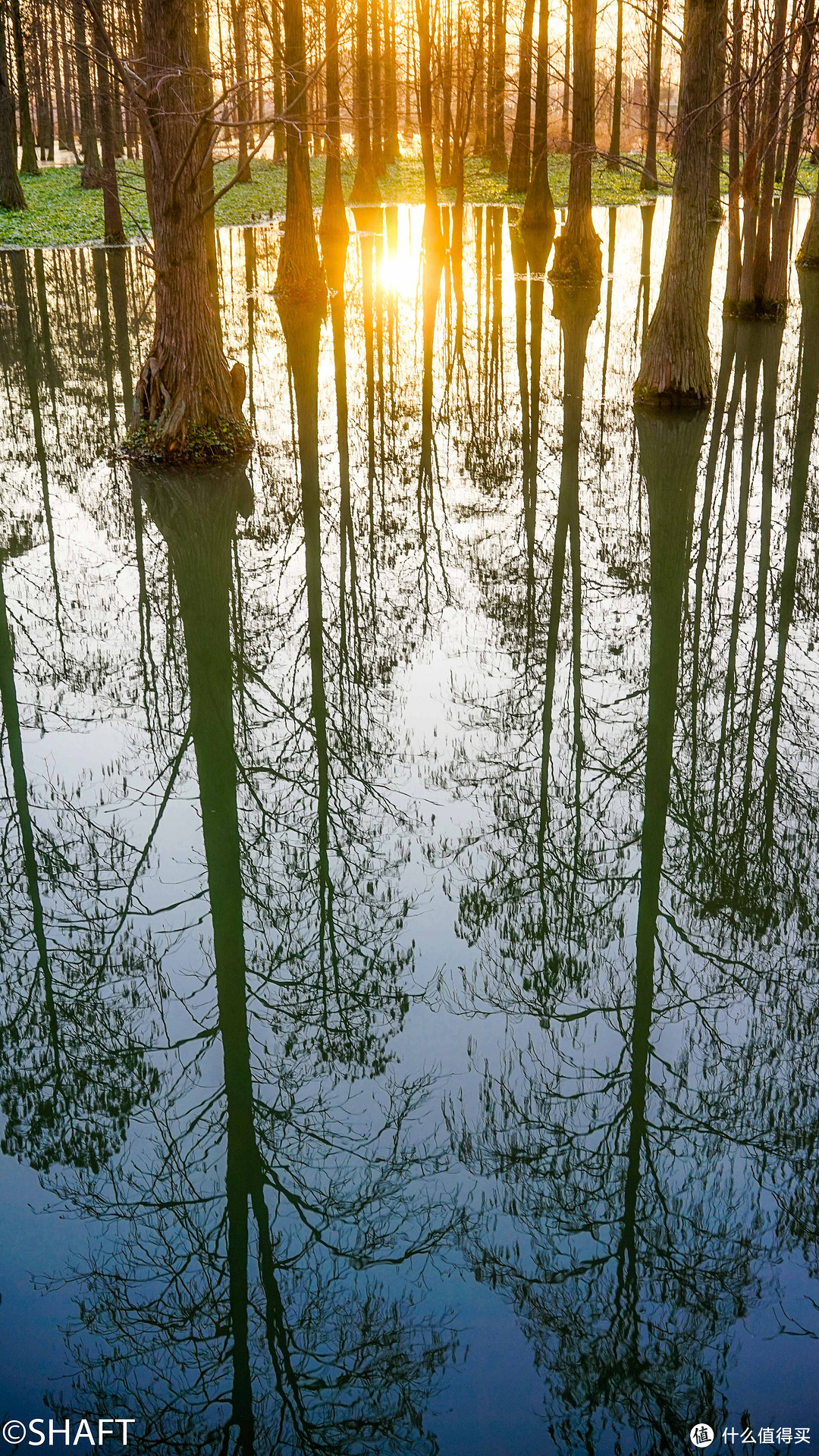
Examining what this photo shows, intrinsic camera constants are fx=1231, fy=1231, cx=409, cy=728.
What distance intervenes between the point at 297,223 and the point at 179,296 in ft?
33.7

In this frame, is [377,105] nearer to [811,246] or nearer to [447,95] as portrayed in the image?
[447,95]

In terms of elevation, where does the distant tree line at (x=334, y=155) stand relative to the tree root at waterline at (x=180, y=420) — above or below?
above

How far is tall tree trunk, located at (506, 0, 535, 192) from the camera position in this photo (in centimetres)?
2845

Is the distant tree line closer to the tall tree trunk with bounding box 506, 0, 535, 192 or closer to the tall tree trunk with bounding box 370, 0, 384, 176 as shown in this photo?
the tall tree trunk with bounding box 506, 0, 535, 192

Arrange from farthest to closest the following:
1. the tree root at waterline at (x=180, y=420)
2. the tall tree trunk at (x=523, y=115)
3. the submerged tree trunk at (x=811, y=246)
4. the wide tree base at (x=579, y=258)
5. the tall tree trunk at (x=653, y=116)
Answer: the tall tree trunk at (x=653, y=116) → the tall tree trunk at (x=523, y=115) → the submerged tree trunk at (x=811, y=246) → the wide tree base at (x=579, y=258) → the tree root at waterline at (x=180, y=420)

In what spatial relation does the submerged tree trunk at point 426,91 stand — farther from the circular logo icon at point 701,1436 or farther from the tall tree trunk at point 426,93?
the circular logo icon at point 701,1436

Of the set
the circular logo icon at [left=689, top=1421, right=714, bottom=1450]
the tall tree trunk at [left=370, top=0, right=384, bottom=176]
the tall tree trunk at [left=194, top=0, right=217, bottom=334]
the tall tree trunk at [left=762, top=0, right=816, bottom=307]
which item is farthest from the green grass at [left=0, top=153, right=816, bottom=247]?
the circular logo icon at [left=689, top=1421, right=714, bottom=1450]

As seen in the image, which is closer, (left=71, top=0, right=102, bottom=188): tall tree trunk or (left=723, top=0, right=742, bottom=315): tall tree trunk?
(left=723, top=0, right=742, bottom=315): tall tree trunk

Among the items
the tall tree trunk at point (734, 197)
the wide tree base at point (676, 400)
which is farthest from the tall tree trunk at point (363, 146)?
the wide tree base at point (676, 400)

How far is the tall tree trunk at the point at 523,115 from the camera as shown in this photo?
28453 mm

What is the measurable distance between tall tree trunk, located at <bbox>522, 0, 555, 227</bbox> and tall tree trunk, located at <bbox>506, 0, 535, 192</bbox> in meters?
0.32

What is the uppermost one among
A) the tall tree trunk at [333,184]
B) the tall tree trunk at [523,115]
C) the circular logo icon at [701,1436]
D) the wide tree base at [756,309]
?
the tall tree trunk at [523,115]

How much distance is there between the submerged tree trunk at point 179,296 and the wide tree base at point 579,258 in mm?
12149

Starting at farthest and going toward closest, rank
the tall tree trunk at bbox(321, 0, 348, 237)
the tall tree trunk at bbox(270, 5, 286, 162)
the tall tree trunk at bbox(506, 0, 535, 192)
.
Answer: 1. the tall tree trunk at bbox(506, 0, 535, 192)
2. the tall tree trunk at bbox(321, 0, 348, 237)
3. the tall tree trunk at bbox(270, 5, 286, 162)
